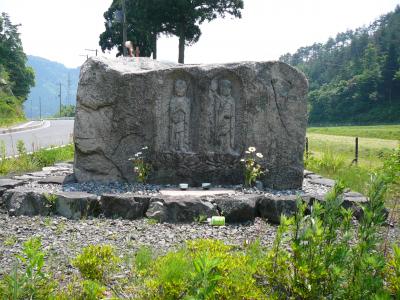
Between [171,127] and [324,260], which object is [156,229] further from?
[324,260]

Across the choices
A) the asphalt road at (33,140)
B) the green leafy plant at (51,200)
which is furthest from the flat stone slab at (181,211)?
the asphalt road at (33,140)

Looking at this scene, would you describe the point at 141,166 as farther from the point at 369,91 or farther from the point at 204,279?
the point at 369,91

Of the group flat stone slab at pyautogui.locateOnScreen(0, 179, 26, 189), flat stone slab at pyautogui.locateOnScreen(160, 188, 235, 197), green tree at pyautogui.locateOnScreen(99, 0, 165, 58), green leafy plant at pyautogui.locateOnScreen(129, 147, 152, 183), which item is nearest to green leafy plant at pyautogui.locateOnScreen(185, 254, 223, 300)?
flat stone slab at pyautogui.locateOnScreen(160, 188, 235, 197)

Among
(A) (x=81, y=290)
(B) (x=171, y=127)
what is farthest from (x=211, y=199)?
(A) (x=81, y=290)

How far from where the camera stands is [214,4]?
24406 mm

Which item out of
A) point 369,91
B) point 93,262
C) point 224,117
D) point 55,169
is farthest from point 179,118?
point 369,91

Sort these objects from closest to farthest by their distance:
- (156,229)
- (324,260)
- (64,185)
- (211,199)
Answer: (324,260) < (156,229) < (211,199) < (64,185)

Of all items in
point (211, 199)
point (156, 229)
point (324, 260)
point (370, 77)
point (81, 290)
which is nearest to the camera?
point (324, 260)

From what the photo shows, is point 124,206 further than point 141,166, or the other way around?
point 141,166

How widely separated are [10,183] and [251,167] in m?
4.03

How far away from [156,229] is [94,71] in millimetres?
3338

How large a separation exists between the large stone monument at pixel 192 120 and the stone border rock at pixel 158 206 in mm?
1294

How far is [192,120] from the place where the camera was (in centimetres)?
750

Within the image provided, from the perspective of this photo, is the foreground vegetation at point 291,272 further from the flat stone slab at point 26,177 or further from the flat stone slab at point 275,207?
the flat stone slab at point 26,177
